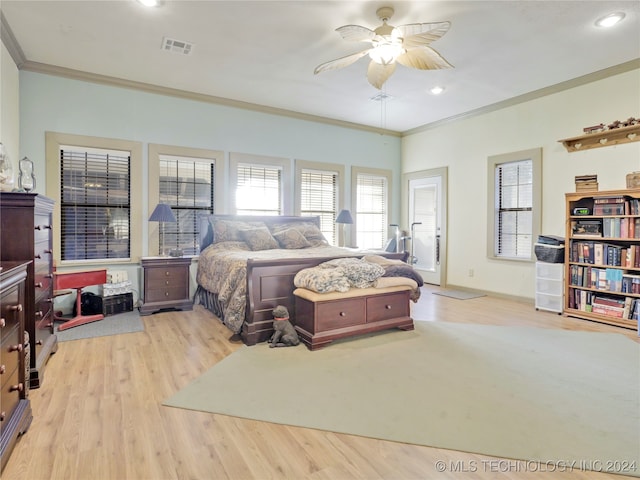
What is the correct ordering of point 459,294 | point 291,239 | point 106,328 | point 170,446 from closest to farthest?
point 170,446 < point 106,328 < point 291,239 < point 459,294

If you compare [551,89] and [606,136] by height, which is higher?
[551,89]

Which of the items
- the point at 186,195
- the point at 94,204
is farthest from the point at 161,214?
the point at 94,204

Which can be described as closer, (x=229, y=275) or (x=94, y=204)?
(x=229, y=275)

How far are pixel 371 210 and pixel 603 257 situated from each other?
3.73 m

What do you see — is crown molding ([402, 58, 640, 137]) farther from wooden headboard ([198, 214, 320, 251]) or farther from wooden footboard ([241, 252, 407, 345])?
wooden footboard ([241, 252, 407, 345])

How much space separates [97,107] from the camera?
447 cm

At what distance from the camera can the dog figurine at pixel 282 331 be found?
327cm

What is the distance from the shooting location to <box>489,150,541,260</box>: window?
5.04 m

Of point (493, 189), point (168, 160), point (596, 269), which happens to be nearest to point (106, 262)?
point (168, 160)

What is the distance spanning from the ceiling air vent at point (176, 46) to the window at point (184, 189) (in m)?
1.43

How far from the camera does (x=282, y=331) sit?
10.9 ft

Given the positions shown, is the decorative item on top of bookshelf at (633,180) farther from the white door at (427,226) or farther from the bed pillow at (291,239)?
the bed pillow at (291,239)

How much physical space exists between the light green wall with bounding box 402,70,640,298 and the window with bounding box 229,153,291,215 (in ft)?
8.79

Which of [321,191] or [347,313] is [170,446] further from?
[321,191]
